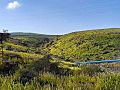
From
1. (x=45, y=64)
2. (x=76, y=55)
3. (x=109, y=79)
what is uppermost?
(x=109, y=79)

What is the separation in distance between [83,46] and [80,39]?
385 inches

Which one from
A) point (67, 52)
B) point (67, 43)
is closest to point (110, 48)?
point (67, 52)

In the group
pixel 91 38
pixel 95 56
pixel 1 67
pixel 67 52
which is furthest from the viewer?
pixel 91 38

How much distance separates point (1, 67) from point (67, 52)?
83.8m

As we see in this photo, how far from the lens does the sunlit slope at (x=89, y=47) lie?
312 feet

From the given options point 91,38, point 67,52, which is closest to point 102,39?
point 91,38

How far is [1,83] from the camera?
1029cm

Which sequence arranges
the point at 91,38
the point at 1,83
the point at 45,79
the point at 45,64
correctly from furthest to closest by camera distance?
the point at 91,38
the point at 45,64
the point at 45,79
the point at 1,83

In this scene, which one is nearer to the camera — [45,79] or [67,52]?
[45,79]

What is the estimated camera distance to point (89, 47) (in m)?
107

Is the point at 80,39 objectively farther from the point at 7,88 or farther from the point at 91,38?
the point at 7,88

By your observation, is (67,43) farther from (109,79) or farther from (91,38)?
(109,79)

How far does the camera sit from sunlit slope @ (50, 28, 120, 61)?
95.0m

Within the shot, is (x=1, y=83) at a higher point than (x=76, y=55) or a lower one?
higher
